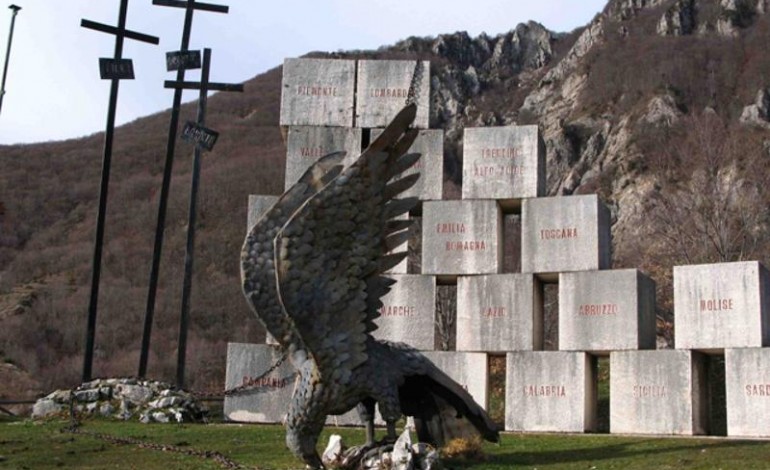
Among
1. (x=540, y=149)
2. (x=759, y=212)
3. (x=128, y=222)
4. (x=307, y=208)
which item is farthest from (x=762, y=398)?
(x=128, y=222)

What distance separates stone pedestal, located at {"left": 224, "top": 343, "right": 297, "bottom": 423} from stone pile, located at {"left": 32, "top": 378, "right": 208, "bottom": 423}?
1035 millimetres

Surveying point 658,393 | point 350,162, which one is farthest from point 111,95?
point 658,393

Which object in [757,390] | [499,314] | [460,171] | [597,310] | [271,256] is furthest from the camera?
[460,171]

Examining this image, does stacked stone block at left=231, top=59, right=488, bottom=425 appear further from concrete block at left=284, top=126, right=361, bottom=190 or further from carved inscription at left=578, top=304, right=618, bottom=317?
carved inscription at left=578, top=304, right=618, bottom=317

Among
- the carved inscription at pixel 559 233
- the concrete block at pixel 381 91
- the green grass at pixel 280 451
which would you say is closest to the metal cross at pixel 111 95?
the green grass at pixel 280 451

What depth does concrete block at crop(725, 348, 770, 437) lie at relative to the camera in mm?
15441

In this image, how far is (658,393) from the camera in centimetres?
1616

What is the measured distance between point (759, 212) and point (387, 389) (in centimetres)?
2731

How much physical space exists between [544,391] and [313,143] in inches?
229

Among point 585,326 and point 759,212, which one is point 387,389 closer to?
point 585,326

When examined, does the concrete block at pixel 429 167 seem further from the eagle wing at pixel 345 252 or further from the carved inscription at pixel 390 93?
the eagle wing at pixel 345 252

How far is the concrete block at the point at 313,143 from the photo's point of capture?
1892cm

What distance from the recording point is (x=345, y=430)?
16.7 m

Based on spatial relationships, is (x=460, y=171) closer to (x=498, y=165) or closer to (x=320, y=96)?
(x=320, y=96)
